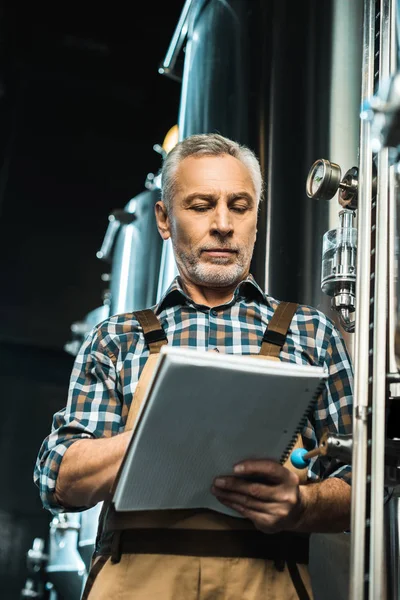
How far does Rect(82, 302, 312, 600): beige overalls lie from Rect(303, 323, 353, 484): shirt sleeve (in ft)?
0.47

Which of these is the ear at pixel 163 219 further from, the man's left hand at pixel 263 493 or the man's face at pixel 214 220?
the man's left hand at pixel 263 493

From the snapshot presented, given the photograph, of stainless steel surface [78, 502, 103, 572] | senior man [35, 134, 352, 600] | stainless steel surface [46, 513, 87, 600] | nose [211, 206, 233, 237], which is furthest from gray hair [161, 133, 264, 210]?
stainless steel surface [46, 513, 87, 600]

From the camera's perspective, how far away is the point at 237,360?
3.39 ft

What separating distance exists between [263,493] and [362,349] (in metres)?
0.25

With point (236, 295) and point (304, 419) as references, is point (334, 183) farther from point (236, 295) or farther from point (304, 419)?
point (304, 419)

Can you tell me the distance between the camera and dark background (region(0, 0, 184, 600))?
4.83 metres

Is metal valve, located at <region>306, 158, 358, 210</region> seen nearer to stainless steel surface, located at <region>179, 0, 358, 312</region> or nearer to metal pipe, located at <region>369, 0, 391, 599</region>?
metal pipe, located at <region>369, 0, 391, 599</region>

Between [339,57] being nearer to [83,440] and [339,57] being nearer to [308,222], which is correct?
[308,222]

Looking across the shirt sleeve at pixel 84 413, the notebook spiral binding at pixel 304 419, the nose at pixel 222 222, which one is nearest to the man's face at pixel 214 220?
the nose at pixel 222 222

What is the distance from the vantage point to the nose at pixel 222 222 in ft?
4.98

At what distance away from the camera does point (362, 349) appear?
1176 mm

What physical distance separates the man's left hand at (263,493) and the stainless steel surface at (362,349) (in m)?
0.10

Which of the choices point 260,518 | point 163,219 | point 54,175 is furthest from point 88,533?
point 54,175

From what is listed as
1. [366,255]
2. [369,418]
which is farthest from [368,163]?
[369,418]
